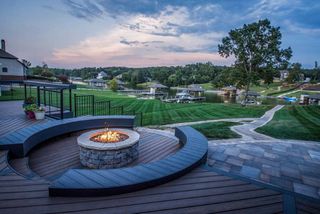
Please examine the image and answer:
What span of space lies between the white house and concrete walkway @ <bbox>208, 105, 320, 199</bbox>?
28.4 meters

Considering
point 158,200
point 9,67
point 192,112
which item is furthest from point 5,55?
point 158,200

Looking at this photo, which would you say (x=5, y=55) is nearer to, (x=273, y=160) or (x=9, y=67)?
(x=9, y=67)

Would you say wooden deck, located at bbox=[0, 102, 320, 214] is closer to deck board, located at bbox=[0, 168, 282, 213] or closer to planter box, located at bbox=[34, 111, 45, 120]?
deck board, located at bbox=[0, 168, 282, 213]

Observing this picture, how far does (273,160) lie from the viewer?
5.12 meters

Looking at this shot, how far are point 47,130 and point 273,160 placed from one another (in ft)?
20.6

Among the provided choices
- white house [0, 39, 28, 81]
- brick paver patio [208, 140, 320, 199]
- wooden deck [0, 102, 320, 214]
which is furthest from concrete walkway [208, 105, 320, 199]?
white house [0, 39, 28, 81]

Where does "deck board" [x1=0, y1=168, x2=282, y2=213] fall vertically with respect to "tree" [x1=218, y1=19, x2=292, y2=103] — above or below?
below

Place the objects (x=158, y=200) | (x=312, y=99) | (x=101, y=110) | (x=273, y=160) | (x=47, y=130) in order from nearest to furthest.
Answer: (x=158, y=200) < (x=273, y=160) < (x=47, y=130) < (x=101, y=110) < (x=312, y=99)

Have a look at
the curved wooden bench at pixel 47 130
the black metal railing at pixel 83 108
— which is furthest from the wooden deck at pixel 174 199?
the black metal railing at pixel 83 108

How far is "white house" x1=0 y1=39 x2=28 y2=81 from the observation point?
24.0 m

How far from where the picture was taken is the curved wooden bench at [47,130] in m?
4.20

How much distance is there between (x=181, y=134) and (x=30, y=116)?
231 inches

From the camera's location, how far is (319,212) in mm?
2570

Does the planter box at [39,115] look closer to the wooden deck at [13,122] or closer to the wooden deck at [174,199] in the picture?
the wooden deck at [13,122]
